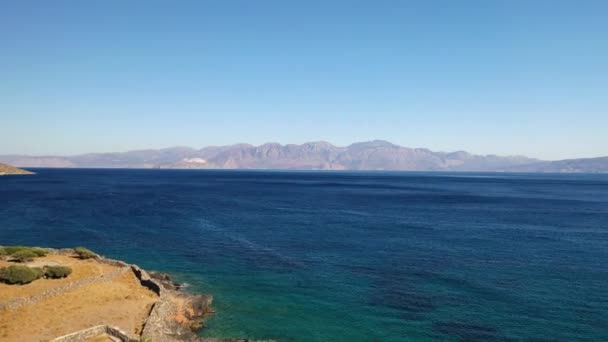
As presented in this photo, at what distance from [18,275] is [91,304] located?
11.3 meters

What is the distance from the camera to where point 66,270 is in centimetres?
4578

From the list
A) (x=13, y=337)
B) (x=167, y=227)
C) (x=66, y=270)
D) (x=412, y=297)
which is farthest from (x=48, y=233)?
(x=412, y=297)

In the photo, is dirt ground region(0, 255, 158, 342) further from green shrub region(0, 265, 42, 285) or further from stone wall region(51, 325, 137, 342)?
stone wall region(51, 325, 137, 342)

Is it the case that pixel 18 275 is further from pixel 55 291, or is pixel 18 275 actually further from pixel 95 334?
pixel 95 334

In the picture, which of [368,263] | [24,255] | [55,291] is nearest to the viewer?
[55,291]

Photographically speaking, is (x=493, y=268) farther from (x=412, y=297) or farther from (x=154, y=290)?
(x=154, y=290)

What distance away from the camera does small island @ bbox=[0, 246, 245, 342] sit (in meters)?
32.2

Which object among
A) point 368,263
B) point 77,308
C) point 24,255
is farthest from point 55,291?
point 368,263

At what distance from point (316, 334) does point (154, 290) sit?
19.5 m

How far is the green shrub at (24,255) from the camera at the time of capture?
51.0 m

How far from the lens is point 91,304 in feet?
126

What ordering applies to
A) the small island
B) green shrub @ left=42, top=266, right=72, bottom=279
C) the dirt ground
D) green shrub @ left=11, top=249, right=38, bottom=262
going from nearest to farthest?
the small island < the dirt ground < green shrub @ left=42, top=266, right=72, bottom=279 < green shrub @ left=11, top=249, right=38, bottom=262

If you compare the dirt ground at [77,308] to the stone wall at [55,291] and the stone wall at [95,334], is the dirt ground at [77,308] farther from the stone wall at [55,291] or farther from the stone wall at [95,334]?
the stone wall at [95,334]

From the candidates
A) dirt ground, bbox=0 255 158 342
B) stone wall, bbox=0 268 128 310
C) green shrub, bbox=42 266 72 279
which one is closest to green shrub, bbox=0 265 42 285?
dirt ground, bbox=0 255 158 342
